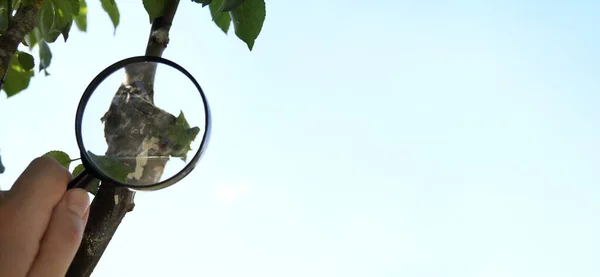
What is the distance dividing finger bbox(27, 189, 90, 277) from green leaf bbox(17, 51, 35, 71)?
159cm

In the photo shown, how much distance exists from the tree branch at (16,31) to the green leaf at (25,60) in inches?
18.7

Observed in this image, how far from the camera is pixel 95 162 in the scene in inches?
63.5

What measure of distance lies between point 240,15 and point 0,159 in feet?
3.00

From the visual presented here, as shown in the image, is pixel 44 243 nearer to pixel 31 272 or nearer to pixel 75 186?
pixel 31 272

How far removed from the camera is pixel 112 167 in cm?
163

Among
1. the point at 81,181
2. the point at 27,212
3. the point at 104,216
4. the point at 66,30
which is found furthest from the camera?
the point at 66,30

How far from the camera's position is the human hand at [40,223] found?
1.15 metres

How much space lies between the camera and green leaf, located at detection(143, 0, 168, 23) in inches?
76.7

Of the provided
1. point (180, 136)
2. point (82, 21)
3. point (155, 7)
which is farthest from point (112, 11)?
point (180, 136)

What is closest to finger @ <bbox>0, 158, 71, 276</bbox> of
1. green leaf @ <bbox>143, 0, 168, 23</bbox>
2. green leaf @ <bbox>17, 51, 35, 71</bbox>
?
green leaf @ <bbox>143, 0, 168, 23</bbox>

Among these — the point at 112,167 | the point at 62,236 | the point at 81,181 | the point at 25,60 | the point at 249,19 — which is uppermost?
the point at 249,19

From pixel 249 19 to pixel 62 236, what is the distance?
114 centimetres

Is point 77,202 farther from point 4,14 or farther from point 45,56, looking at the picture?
point 45,56

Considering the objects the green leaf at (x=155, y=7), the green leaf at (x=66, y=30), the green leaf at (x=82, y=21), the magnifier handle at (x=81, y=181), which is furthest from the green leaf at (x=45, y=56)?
the magnifier handle at (x=81, y=181)
